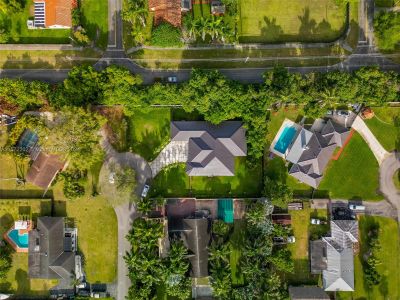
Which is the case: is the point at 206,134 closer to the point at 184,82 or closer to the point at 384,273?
the point at 184,82

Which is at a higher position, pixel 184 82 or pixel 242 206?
pixel 184 82

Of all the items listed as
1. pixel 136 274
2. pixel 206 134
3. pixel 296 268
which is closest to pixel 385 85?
pixel 206 134

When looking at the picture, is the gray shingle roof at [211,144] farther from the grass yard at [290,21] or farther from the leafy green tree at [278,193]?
the grass yard at [290,21]

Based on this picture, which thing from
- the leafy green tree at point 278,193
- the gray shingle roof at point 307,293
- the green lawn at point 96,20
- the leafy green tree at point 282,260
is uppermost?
the green lawn at point 96,20

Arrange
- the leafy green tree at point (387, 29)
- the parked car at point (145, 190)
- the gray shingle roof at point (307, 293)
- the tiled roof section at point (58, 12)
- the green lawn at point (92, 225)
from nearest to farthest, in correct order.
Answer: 1. the leafy green tree at point (387, 29)
2. the gray shingle roof at point (307, 293)
3. the tiled roof section at point (58, 12)
4. the parked car at point (145, 190)
5. the green lawn at point (92, 225)

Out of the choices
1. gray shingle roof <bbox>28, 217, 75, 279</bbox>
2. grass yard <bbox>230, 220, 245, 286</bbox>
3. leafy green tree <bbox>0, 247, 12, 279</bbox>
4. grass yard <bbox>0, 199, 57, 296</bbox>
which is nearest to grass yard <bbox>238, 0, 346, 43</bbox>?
grass yard <bbox>230, 220, 245, 286</bbox>

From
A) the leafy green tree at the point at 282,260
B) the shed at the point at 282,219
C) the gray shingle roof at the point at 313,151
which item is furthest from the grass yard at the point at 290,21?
the leafy green tree at the point at 282,260

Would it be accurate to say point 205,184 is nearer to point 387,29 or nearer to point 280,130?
point 280,130
